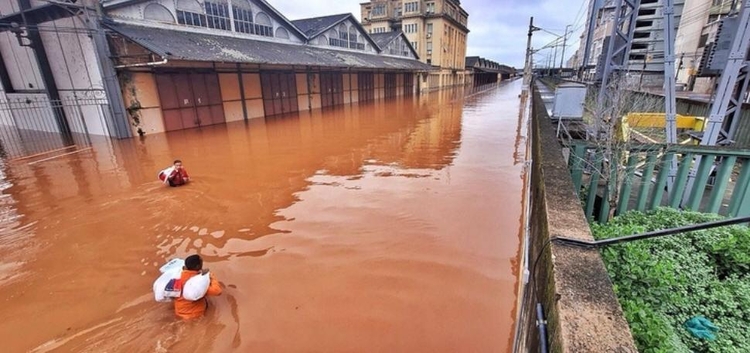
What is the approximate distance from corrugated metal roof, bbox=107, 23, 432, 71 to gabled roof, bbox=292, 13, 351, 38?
1712 mm

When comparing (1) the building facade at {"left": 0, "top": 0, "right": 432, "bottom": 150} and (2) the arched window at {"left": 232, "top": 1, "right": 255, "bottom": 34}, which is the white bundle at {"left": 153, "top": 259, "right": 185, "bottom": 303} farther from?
(2) the arched window at {"left": 232, "top": 1, "right": 255, "bottom": 34}

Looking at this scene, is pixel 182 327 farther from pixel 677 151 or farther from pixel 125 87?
pixel 125 87

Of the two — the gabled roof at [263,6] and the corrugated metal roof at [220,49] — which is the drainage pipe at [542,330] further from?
the gabled roof at [263,6]

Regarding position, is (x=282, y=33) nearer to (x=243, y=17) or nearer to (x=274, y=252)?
(x=243, y=17)

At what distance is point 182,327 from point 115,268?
1.55m

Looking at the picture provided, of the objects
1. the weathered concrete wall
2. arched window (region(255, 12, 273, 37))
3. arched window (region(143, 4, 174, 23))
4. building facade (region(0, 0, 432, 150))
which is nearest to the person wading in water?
building facade (region(0, 0, 432, 150))

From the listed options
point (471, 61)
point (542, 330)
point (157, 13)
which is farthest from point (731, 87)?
point (471, 61)

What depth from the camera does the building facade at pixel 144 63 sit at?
412 inches

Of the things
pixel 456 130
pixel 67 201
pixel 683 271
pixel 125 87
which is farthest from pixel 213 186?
pixel 456 130

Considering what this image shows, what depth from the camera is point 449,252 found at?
3.92m

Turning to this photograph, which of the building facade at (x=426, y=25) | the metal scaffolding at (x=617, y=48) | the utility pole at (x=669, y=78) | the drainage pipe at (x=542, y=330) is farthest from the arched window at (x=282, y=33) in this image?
the building facade at (x=426, y=25)

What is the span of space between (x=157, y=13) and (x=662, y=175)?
50.0 ft

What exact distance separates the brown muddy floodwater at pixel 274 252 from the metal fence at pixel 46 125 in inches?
106

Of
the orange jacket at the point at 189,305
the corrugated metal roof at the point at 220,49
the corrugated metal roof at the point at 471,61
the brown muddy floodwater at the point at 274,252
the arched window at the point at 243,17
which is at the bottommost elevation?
the brown muddy floodwater at the point at 274,252
